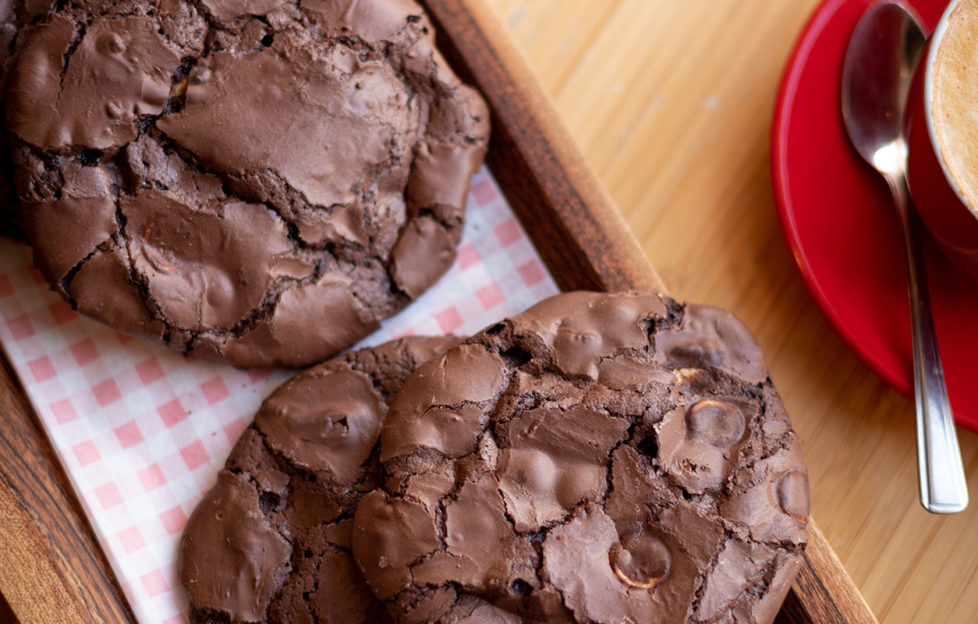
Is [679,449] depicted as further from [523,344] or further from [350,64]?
[350,64]

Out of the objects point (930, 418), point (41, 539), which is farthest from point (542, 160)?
point (41, 539)

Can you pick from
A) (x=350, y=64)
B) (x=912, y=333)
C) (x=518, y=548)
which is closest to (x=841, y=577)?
(x=912, y=333)

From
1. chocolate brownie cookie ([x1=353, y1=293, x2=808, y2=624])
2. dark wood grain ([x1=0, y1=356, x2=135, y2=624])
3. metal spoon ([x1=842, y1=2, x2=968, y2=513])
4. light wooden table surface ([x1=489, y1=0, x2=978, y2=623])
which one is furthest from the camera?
light wooden table surface ([x1=489, y1=0, x2=978, y2=623])

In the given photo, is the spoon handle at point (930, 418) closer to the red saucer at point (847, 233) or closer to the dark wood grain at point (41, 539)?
the red saucer at point (847, 233)

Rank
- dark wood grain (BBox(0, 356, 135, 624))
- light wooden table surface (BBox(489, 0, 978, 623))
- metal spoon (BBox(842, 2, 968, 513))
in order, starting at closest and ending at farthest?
dark wood grain (BBox(0, 356, 135, 624)) → metal spoon (BBox(842, 2, 968, 513)) → light wooden table surface (BBox(489, 0, 978, 623))

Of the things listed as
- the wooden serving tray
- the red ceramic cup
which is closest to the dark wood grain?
the wooden serving tray

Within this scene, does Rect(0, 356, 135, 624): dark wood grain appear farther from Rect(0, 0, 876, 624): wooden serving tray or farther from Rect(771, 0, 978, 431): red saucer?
Rect(771, 0, 978, 431): red saucer
